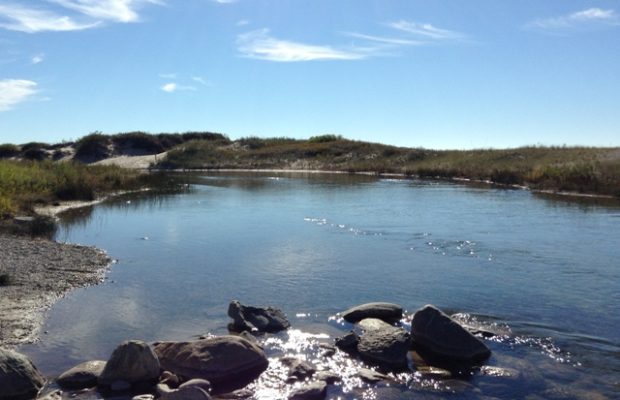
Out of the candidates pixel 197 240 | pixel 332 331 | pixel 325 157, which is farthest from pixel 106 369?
pixel 325 157

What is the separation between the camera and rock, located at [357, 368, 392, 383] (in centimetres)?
973

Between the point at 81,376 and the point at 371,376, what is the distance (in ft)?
14.7

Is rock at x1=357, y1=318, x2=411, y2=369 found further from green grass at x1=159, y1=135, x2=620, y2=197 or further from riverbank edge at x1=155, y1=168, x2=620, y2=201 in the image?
green grass at x1=159, y1=135, x2=620, y2=197

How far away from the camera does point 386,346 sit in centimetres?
1063

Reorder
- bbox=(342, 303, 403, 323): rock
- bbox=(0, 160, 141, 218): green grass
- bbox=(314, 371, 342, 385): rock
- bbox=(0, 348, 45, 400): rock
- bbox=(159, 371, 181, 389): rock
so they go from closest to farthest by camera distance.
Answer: bbox=(0, 348, 45, 400): rock, bbox=(159, 371, 181, 389): rock, bbox=(314, 371, 342, 385): rock, bbox=(342, 303, 403, 323): rock, bbox=(0, 160, 141, 218): green grass

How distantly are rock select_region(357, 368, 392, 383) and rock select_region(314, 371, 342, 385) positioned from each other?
37 centimetres

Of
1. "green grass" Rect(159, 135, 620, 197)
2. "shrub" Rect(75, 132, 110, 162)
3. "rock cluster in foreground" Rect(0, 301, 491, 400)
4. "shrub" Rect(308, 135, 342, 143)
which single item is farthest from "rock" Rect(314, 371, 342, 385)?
"shrub" Rect(308, 135, 342, 143)

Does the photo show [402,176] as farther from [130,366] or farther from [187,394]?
[187,394]

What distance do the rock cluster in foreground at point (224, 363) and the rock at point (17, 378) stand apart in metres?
0.01

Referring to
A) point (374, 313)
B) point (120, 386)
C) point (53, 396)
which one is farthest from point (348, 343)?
point (53, 396)

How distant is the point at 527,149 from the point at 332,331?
52455 millimetres

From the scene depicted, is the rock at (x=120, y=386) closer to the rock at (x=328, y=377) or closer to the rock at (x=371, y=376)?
the rock at (x=328, y=377)

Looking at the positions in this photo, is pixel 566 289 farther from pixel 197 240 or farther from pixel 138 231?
pixel 138 231

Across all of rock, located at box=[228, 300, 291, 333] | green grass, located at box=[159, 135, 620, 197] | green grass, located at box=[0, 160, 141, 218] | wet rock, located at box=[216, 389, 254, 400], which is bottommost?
wet rock, located at box=[216, 389, 254, 400]
